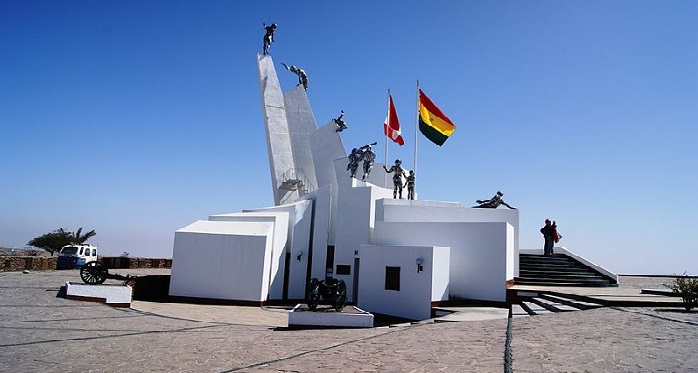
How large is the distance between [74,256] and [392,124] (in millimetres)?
18329

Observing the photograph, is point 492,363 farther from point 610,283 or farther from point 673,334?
point 610,283

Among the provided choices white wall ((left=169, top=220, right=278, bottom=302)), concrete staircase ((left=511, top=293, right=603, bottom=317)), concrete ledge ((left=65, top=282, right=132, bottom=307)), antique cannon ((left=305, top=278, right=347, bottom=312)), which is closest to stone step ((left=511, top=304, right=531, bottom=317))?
concrete staircase ((left=511, top=293, right=603, bottom=317))

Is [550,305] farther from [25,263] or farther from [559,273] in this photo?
[25,263]

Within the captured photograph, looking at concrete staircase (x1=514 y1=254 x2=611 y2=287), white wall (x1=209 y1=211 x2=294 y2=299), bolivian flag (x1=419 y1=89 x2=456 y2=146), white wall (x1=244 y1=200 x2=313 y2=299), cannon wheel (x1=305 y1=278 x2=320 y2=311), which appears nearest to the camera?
cannon wheel (x1=305 y1=278 x2=320 y2=311)

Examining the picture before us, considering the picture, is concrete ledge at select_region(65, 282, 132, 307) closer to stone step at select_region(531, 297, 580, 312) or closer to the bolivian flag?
stone step at select_region(531, 297, 580, 312)

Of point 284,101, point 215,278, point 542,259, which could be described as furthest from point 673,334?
point 284,101

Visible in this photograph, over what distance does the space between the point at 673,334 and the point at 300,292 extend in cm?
1492

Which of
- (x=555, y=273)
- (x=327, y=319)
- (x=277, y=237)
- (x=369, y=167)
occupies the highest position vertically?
(x=369, y=167)

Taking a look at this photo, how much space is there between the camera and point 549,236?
20750mm

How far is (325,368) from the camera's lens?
6.19 metres

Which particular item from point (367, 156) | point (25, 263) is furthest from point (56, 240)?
point (367, 156)

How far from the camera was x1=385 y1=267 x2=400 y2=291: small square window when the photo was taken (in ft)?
52.9

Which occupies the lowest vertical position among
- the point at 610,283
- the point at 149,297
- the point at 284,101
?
the point at 149,297

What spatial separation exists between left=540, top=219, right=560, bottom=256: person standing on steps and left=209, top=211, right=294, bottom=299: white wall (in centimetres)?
1097
